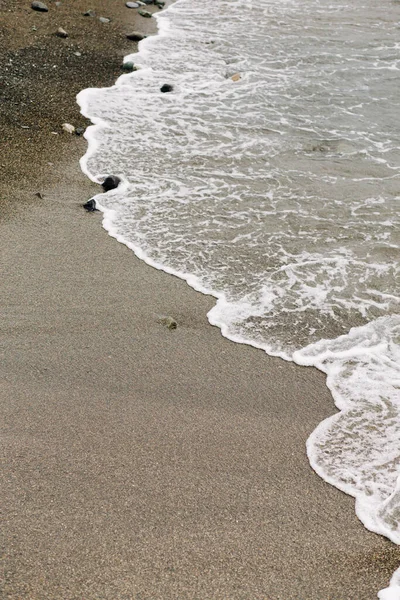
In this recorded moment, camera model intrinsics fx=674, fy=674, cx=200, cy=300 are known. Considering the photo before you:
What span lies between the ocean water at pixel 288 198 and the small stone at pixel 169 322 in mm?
272

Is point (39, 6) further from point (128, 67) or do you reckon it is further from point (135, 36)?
point (128, 67)

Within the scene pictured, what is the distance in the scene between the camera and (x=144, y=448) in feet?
11.8

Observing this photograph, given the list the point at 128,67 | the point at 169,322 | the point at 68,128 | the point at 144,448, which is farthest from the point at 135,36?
the point at 144,448

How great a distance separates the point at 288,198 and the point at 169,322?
2332 millimetres

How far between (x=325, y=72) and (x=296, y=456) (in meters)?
7.55

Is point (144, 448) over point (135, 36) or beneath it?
beneath

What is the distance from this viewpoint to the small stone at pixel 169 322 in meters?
4.61

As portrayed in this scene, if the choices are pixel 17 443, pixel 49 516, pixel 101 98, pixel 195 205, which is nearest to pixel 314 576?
pixel 49 516

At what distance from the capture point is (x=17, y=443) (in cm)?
353

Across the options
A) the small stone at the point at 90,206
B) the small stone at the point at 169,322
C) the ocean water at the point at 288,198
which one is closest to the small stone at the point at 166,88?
the ocean water at the point at 288,198

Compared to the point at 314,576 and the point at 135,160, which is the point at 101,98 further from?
the point at 314,576

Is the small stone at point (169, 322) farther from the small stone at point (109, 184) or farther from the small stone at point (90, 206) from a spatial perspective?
the small stone at point (109, 184)

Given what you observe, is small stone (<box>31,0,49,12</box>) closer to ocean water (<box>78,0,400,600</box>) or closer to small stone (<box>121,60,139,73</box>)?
ocean water (<box>78,0,400,600</box>)

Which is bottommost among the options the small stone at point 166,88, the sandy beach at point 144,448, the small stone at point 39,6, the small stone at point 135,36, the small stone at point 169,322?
the sandy beach at point 144,448
